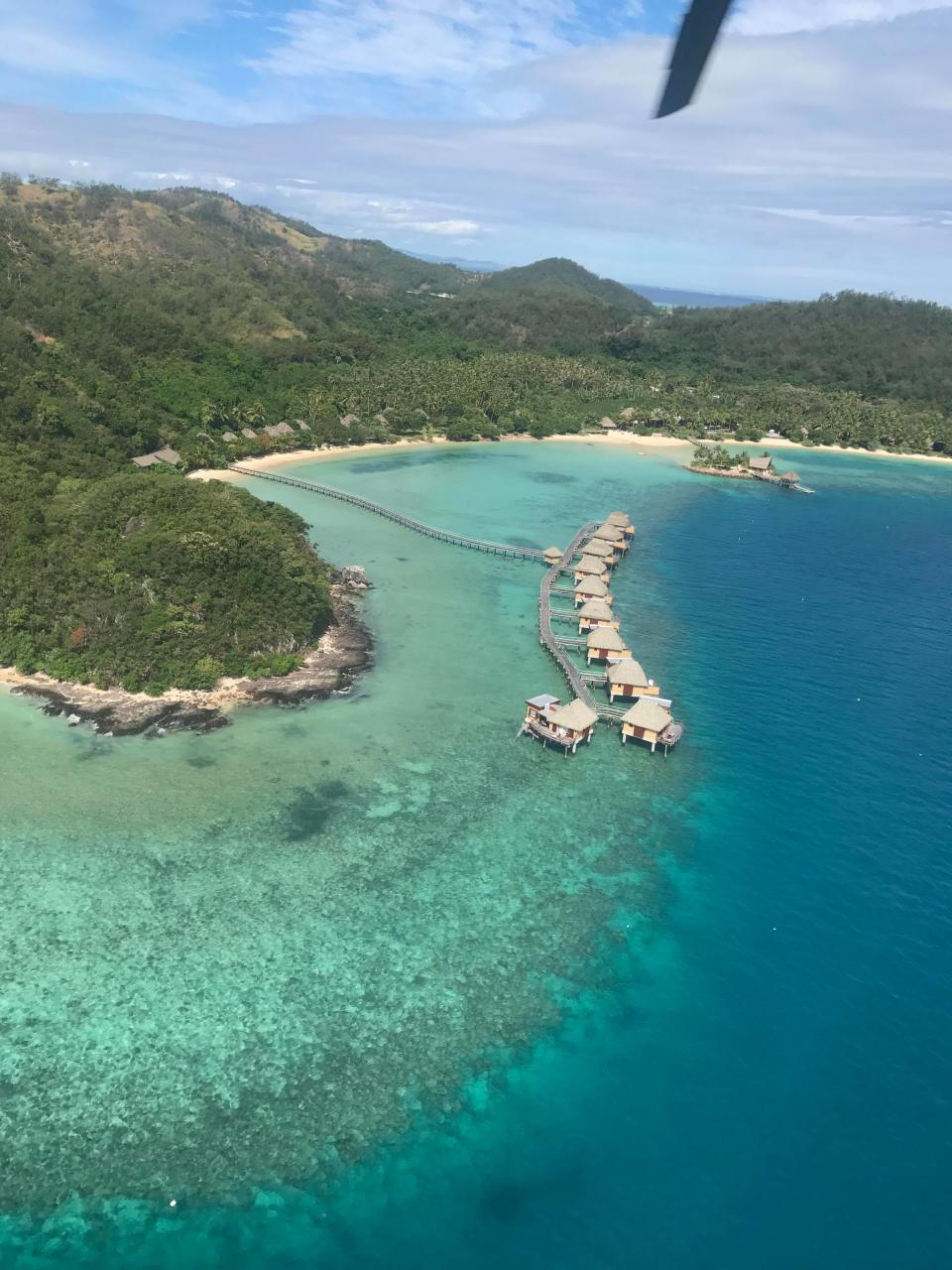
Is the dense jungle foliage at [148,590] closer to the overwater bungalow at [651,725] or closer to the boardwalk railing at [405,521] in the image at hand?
the overwater bungalow at [651,725]

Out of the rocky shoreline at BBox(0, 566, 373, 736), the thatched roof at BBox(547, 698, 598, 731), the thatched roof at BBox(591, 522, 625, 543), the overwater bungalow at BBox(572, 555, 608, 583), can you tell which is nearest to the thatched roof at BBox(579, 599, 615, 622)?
the overwater bungalow at BBox(572, 555, 608, 583)

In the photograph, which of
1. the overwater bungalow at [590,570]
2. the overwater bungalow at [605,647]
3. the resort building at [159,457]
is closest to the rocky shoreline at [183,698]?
the overwater bungalow at [605,647]

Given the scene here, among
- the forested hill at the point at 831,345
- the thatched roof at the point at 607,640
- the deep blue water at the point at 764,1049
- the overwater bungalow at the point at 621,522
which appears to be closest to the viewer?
the deep blue water at the point at 764,1049

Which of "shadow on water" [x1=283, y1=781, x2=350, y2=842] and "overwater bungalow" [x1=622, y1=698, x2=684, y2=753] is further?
"overwater bungalow" [x1=622, y1=698, x2=684, y2=753]

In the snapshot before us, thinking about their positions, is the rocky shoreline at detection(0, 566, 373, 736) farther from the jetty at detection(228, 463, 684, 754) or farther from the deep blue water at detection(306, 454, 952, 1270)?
the deep blue water at detection(306, 454, 952, 1270)

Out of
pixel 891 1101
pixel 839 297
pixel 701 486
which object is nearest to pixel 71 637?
pixel 891 1101

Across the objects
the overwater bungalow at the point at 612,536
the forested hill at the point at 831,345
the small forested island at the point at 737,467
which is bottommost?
the overwater bungalow at the point at 612,536

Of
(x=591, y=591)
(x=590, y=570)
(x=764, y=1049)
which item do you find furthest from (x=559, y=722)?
(x=590, y=570)
